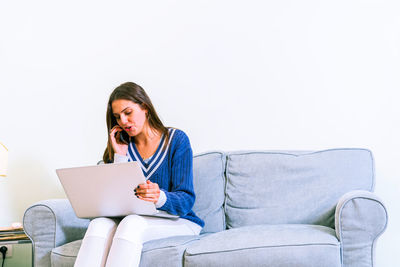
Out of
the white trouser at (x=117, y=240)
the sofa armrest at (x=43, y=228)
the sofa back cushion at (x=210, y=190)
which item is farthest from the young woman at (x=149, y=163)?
the sofa armrest at (x=43, y=228)

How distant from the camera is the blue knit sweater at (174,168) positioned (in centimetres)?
198

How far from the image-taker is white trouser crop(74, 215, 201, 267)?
157 centimetres

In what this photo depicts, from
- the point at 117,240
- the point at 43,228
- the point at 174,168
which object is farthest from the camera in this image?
the point at 174,168

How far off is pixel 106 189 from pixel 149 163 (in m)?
0.39

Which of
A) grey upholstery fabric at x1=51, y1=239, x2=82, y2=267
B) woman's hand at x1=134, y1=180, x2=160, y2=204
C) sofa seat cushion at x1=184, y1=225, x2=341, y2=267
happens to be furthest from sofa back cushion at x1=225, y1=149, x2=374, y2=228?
grey upholstery fabric at x1=51, y1=239, x2=82, y2=267

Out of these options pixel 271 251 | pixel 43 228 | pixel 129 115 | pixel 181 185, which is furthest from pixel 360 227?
pixel 43 228

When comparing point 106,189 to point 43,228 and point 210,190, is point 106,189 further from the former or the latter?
point 210,190

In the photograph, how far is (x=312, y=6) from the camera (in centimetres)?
258

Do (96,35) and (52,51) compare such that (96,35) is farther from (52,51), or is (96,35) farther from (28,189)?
(28,189)

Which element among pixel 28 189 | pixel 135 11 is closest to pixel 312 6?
pixel 135 11

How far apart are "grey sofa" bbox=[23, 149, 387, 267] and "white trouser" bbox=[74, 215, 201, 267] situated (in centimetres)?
7

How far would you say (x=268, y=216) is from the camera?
2.18m

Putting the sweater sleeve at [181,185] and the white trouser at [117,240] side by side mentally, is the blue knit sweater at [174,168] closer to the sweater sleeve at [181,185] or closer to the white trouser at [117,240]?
the sweater sleeve at [181,185]

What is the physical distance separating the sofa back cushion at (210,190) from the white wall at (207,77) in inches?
12.9
